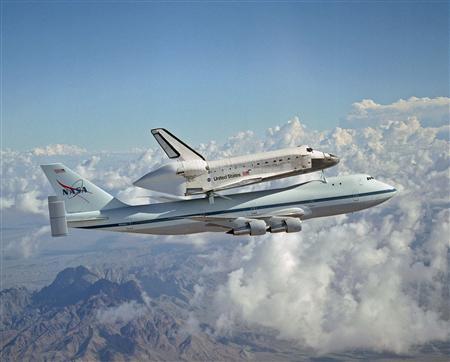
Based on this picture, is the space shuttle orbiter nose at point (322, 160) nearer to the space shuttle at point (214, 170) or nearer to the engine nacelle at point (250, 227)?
the space shuttle at point (214, 170)

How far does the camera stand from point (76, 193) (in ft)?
191

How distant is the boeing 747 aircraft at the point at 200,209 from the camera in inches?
2167

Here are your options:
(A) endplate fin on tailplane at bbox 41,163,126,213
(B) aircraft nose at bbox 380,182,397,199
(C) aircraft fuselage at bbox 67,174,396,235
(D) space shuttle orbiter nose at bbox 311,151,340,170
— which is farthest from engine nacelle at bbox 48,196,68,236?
(B) aircraft nose at bbox 380,182,397,199

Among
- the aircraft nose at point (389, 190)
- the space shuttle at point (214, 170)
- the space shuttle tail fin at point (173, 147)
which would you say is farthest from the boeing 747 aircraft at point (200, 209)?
the space shuttle tail fin at point (173, 147)

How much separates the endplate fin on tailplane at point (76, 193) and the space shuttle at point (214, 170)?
31.2 feet

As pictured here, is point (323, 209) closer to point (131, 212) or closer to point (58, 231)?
point (131, 212)

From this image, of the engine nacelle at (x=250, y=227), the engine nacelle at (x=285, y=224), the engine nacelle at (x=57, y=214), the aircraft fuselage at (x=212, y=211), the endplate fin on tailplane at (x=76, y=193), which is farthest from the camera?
the endplate fin on tailplane at (x=76, y=193)

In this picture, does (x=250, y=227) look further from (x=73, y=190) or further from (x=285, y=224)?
(x=73, y=190)

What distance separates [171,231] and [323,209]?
1566cm

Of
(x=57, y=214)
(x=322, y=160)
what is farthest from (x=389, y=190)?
(x=57, y=214)

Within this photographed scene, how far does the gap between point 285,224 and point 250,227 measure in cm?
359

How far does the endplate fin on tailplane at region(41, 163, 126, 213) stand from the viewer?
5791 centimetres

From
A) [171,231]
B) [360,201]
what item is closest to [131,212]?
[171,231]

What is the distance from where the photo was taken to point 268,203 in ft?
184
